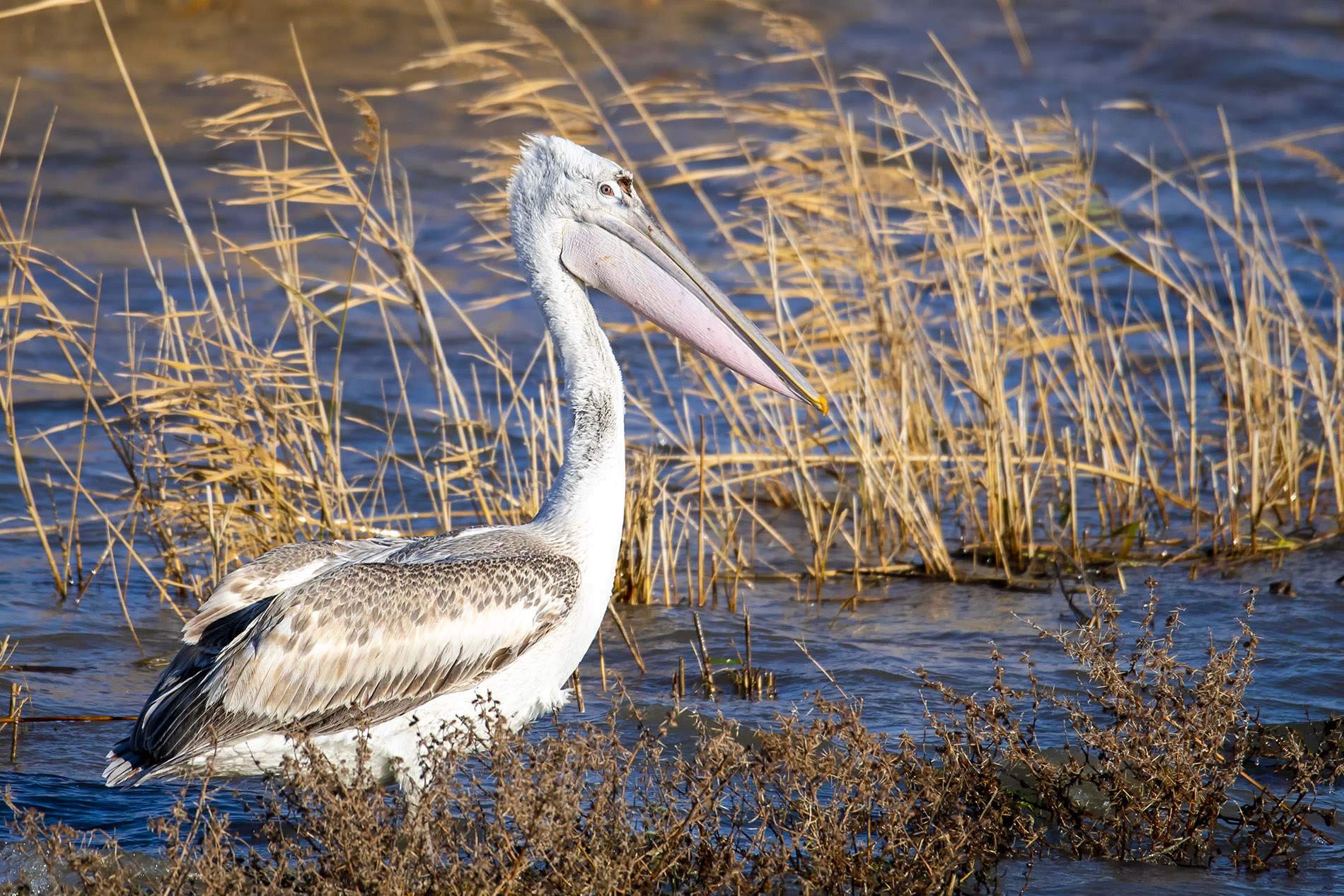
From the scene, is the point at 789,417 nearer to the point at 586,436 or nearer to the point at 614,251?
the point at 614,251

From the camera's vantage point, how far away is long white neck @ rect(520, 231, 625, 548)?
4152 mm

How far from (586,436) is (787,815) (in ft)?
4.03

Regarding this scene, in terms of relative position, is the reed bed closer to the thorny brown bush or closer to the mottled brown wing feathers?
the mottled brown wing feathers

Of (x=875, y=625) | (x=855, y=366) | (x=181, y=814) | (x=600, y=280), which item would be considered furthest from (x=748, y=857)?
(x=855, y=366)

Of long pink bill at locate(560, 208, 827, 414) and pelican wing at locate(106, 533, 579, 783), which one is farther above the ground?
long pink bill at locate(560, 208, 827, 414)

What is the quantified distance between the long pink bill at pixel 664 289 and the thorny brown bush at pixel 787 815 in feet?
3.92

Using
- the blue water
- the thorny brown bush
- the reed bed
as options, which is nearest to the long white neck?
the blue water

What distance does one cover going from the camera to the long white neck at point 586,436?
415cm

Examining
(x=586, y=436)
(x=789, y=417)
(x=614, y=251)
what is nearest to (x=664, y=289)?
(x=614, y=251)

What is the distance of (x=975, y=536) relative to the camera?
21.3 ft

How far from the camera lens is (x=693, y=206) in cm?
1289

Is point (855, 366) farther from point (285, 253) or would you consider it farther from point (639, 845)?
point (639, 845)

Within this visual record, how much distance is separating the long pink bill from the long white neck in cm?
13

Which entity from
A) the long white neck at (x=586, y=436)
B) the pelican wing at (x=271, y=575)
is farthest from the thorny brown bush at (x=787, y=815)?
the long white neck at (x=586, y=436)
